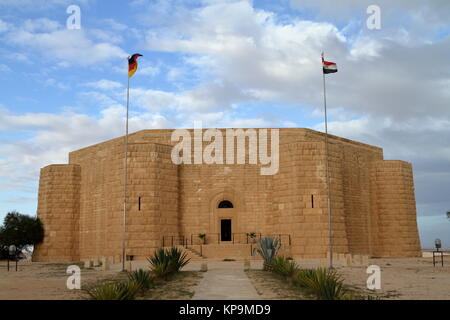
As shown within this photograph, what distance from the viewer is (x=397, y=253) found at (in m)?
34.1

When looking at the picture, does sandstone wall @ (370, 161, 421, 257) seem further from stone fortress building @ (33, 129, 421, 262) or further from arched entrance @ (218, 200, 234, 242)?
arched entrance @ (218, 200, 234, 242)

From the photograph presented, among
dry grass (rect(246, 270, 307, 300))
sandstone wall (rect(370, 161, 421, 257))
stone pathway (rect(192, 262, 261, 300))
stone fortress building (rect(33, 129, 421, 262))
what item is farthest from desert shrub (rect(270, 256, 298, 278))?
sandstone wall (rect(370, 161, 421, 257))

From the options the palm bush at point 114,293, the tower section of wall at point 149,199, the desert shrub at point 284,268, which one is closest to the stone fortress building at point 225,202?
the tower section of wall at point 149,199

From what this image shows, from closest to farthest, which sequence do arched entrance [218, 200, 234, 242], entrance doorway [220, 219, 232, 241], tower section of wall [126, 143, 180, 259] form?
1. tower section of wall [126, 143, 180, 259]
2. arched entrance [218, 200, 234, 242]
3. entrance doorway [220, 219, 232, 241]

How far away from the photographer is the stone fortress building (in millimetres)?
28391

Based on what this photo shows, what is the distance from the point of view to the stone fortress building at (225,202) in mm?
28391

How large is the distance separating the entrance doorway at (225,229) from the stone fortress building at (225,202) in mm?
67

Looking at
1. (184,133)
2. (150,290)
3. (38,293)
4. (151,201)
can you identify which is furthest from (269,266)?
(184,133)

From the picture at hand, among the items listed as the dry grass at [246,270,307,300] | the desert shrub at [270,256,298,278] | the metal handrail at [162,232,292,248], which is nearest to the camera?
the dry grass at [246,270,307,300]

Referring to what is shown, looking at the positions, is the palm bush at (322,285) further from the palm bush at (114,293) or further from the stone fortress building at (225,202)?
the stone fortress building at (225,202)

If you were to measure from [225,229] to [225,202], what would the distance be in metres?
1.82

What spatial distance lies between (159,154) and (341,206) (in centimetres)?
1203

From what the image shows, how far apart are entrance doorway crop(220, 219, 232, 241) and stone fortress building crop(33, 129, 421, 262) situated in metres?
0.07
